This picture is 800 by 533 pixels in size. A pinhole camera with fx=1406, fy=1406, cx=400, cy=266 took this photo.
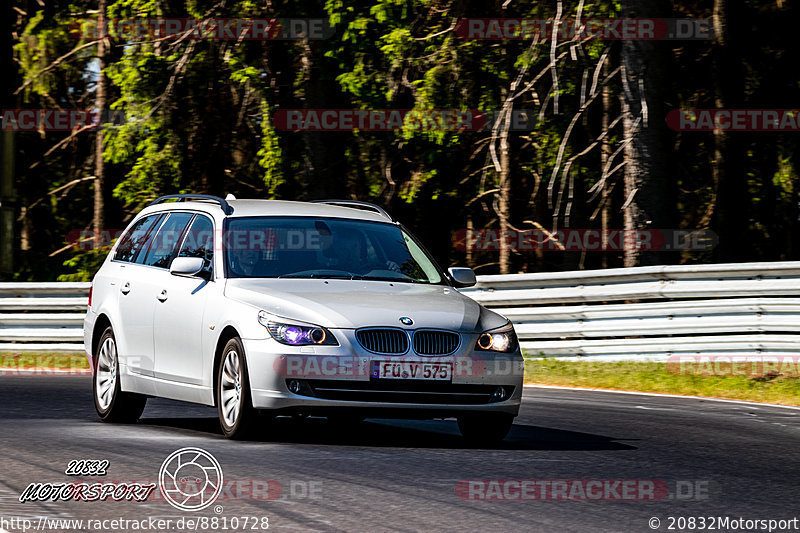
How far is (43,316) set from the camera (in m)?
19.1

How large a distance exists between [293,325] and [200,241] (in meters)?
1.86

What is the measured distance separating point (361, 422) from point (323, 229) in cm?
167

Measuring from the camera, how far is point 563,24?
66.7 feet

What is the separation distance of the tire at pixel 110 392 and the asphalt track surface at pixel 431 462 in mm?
223

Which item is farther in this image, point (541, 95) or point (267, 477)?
point (541, 95)

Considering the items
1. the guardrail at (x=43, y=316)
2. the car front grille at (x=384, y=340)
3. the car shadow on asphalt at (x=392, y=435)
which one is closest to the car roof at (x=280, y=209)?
the car shadow on asphalt at (x=392, y=435)

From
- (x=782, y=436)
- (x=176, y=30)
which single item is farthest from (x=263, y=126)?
(x=782, y=436)

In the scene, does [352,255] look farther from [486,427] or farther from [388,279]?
[486,427]

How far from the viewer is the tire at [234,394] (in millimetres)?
9289

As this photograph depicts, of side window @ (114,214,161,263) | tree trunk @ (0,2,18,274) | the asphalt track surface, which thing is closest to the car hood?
the asphalt track surface

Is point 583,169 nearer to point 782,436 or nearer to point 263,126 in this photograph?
point 263,126

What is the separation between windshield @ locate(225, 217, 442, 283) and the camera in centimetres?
1025

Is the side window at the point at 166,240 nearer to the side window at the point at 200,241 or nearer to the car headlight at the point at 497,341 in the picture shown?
the side window at the point at 200,241

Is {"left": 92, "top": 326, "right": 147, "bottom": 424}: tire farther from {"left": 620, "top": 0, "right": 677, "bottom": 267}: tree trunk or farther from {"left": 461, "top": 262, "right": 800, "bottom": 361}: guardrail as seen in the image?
{"left": 620, "top": 0, "right": 677, "bottom": 267}: tree trunk
